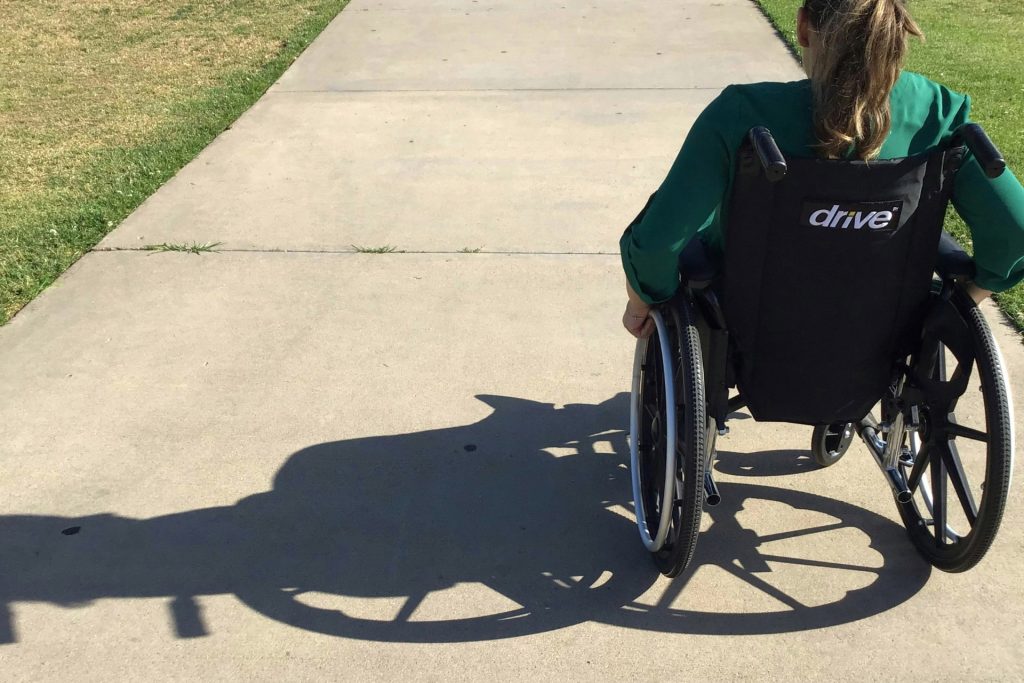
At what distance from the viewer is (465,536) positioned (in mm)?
2869

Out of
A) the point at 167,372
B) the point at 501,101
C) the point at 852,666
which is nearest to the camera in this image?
the point at 852,666

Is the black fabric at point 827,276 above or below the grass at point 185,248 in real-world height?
above

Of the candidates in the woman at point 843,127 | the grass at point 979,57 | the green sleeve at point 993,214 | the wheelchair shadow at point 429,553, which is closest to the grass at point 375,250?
the wheelchair shadow at point 429,553

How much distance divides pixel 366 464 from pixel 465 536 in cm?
49

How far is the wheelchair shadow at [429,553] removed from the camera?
2.59 meters

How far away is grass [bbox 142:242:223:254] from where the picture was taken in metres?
4.65

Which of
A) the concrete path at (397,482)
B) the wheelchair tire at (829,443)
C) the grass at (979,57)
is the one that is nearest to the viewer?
the concrete path at (397,482)

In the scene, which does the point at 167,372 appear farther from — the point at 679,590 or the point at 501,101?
the point at 501,101

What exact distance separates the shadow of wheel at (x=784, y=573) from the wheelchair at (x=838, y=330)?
4.5 inches

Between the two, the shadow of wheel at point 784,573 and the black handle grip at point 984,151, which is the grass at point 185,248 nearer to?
the shadow of wheel at point 784,573

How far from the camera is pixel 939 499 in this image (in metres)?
2.55

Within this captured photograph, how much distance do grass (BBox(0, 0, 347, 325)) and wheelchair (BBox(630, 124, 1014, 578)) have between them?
3.08 m

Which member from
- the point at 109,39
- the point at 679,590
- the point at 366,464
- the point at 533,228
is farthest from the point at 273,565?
the point at 109,39

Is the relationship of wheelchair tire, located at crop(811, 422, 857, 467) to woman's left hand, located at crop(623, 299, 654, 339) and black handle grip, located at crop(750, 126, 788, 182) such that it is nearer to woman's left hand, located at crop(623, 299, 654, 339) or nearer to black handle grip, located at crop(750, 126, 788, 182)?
woman's left hand, located at crop(623, 299, 654, 339)
